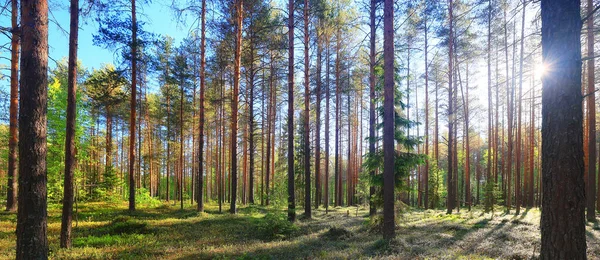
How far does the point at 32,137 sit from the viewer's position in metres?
4.85

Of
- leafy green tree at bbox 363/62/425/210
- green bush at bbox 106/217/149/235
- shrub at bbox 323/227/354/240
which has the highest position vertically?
leafy green tree at bbox 363/62/425/210

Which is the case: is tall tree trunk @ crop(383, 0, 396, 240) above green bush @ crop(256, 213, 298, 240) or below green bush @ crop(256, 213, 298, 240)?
above

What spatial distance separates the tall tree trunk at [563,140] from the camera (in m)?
3.35

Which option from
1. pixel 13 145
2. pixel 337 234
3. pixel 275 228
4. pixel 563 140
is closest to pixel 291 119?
pixel 275 228

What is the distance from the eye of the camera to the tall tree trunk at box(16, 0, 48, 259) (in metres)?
4.78

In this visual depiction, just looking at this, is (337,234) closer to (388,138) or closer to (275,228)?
(275,228)

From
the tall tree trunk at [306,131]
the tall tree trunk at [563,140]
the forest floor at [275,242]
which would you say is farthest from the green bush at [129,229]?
the tall tree trunk at [563,140]

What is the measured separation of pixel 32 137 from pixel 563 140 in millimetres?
8347

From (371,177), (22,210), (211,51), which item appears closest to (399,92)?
(371,177)

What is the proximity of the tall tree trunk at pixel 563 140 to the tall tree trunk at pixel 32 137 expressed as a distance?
26.8 ft

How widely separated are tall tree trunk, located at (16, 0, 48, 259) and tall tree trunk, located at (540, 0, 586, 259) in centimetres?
816

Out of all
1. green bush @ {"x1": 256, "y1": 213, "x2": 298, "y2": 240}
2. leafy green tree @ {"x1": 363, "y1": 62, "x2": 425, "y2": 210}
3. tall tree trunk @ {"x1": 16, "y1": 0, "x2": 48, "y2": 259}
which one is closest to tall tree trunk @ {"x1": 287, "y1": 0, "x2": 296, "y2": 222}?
green bush @ {"x1": 256, "y1": 213, "x2": 298, "y2": 240}

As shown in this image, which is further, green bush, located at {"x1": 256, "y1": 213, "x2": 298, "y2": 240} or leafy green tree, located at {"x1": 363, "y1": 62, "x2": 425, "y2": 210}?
green bush, located at {"x1": 256, "y1": 213, "x2": 298, "y2": 240}

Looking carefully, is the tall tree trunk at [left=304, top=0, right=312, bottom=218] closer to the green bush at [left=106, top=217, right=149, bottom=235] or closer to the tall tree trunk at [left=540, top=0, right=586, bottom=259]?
the green bush at [left=106, top=217, right=149, bottom=235]
